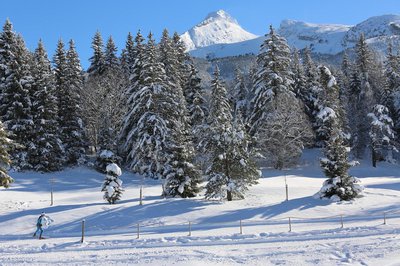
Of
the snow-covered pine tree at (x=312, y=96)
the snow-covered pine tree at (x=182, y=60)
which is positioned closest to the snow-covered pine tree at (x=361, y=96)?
the snow-covered pine tree at (x=312, y=96)

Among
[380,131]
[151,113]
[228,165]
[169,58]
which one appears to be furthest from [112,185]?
[380,131]

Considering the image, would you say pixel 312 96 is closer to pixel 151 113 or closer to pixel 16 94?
pixel 151 113

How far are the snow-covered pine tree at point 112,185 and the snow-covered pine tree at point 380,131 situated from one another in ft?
119

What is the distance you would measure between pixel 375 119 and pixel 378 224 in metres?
33.5

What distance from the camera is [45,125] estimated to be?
44.2 m

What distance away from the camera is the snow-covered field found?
17.3 metres

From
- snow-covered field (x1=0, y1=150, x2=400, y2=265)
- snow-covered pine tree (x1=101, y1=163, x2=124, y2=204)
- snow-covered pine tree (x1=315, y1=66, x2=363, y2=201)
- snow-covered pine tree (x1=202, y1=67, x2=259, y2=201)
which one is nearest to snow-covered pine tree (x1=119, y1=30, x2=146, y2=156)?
snow-covered field (x1=0, y1=150, x2=400, y2=265)

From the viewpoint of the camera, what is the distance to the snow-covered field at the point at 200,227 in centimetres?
1728

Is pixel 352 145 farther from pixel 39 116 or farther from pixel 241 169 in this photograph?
pixel 39 116

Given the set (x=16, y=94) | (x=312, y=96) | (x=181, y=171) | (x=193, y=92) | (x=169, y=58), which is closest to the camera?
(x=181, y=171)

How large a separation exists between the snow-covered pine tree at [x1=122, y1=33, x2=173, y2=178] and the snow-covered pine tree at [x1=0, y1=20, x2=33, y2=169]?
10.2m

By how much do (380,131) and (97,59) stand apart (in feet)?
134

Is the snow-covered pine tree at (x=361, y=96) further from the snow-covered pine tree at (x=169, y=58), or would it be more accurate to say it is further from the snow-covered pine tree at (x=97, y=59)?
the snow-covered pine tree at (x=97, y=59)

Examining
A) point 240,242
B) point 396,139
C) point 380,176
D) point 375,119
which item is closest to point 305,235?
point 240,242
